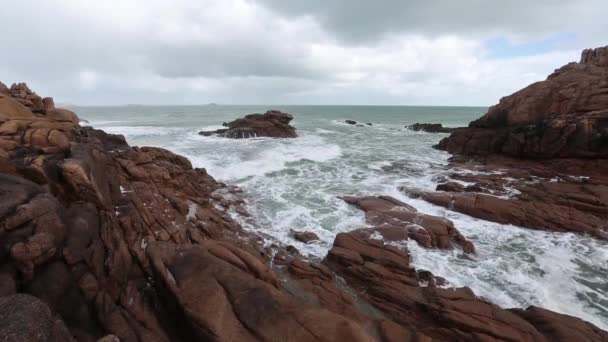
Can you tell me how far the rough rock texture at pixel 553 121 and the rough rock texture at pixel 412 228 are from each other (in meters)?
15.0

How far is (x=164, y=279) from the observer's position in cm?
→ 588

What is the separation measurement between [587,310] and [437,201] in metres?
7.13

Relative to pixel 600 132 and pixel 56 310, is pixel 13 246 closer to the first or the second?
pixel 56 310

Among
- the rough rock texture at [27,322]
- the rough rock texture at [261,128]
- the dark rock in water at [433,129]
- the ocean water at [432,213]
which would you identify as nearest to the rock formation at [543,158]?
the ocean water at [432,213]

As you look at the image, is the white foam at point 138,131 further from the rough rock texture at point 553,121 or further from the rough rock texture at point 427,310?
the rough rock texture at point 427,310

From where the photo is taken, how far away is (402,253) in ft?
32.2

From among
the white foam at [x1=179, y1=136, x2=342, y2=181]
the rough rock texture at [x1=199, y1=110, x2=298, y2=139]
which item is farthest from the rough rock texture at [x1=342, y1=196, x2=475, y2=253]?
the rough rock texture at [x1=199, y1=110, x2=298, y2=139]

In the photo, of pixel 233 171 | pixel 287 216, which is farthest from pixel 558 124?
pixel 233 171

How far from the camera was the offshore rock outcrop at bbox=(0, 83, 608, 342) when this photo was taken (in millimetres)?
5172

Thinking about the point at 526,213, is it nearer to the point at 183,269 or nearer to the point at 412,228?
the point at 412,228

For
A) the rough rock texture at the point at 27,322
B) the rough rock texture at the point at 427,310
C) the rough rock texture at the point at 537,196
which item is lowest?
the rough rock texture at the point at 427,310

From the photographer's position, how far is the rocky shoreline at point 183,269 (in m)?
5.21

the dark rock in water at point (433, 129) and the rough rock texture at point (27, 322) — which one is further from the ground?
the dark rock in water at point (433, 129)

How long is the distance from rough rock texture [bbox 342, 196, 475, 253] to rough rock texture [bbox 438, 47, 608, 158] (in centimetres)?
1497
